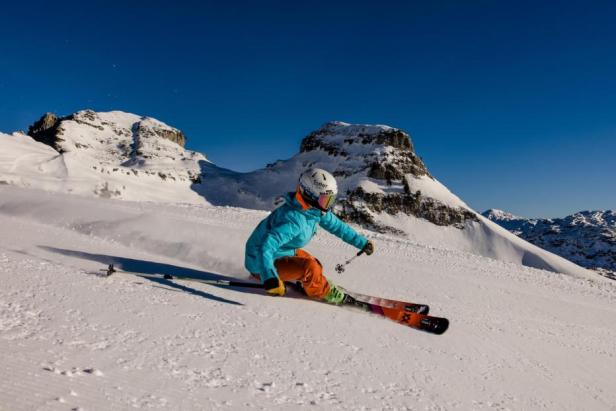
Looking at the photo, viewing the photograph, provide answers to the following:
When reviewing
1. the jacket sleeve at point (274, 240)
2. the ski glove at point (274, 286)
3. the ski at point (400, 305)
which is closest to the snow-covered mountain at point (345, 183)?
the ski at point (400, 305)

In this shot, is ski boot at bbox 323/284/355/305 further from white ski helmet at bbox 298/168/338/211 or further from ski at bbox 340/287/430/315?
white ski helmet at bbox 298/168/338/211

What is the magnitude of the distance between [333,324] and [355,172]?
4324 inches

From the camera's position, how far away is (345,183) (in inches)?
4235

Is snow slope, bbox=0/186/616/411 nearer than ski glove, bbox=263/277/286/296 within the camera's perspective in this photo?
Yes

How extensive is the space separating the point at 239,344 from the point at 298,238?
7.70 feet

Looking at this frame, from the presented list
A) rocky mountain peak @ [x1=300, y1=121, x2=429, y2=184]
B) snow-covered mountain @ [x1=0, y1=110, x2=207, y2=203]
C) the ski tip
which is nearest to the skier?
the ski tip

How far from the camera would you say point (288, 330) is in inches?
139

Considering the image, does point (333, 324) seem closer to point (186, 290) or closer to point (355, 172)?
point (186, 290)

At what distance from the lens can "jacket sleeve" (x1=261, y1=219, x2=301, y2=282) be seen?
4633 mm

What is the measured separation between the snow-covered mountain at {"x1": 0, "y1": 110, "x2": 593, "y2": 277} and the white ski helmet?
236 feet

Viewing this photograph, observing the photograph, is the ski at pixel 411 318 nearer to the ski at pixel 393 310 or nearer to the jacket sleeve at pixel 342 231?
the ski at pixel 393 310

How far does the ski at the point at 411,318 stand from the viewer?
445 cm

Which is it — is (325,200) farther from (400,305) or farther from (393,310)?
(400,305)

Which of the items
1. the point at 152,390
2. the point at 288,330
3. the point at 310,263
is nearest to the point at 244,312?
the point at 288,330
